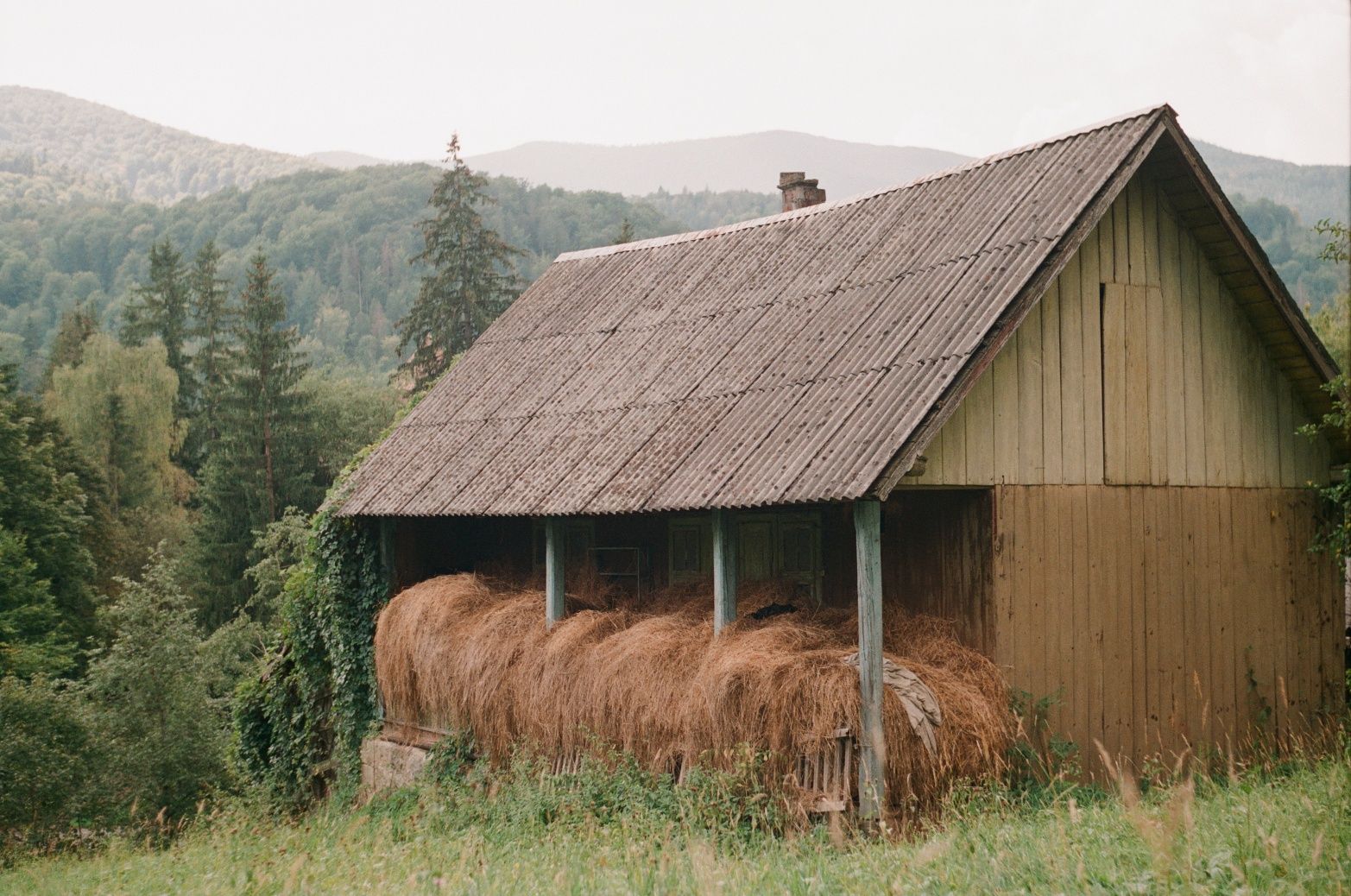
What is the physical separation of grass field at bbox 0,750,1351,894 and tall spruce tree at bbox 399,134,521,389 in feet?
101

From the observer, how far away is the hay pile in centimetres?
1084

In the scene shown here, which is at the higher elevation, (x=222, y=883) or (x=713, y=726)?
(x=713, y=726)

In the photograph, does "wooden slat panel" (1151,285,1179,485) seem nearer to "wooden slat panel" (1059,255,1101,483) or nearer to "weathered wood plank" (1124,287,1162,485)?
"weathered wood plank" (1124,287,1162,485)

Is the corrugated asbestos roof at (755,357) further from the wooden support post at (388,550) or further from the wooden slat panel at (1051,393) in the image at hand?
the wooden slat panel at (1051,393)

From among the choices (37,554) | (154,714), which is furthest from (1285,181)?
(154,714)

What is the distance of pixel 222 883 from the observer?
33.0 feet

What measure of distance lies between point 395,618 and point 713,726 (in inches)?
242

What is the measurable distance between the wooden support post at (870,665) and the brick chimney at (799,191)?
383 inches

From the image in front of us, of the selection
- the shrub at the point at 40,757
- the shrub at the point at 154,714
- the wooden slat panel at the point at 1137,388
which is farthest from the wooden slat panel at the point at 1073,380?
the shrub at the point at 154,714

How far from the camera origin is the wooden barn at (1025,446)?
39.0 feet

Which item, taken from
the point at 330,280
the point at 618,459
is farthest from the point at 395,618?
the point at 330,280

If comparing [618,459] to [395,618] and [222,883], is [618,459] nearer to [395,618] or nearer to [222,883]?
[395,618]

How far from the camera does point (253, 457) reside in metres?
47.2

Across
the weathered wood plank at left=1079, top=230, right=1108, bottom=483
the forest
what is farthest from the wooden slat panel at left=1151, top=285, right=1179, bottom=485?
the forest
